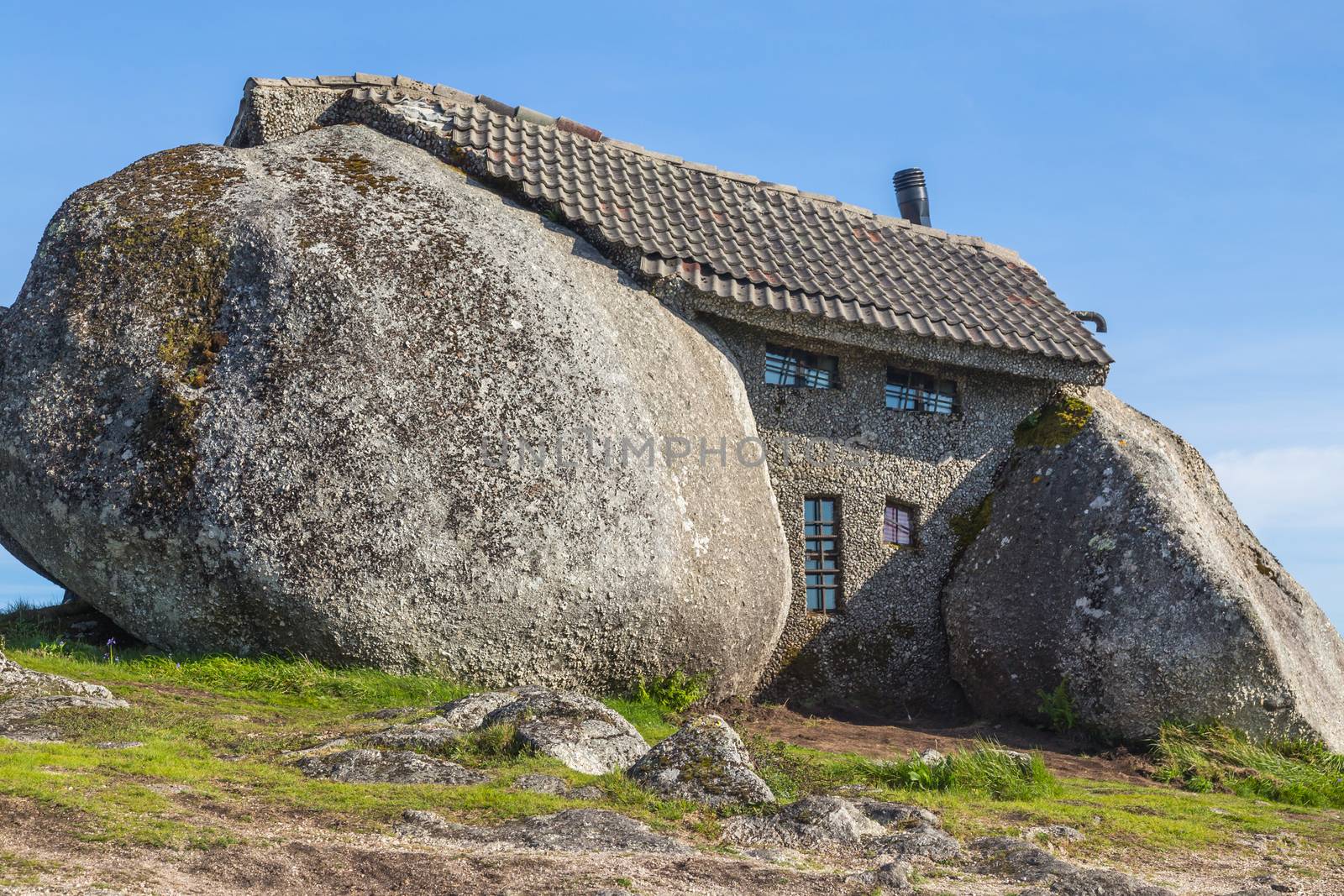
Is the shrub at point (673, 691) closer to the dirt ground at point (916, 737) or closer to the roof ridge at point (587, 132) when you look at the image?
the dirt ground at point (916, 737)

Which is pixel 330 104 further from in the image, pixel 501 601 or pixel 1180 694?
pixel 1180 694

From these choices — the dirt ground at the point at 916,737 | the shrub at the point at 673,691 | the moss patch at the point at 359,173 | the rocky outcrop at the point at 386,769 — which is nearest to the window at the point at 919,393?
the dirt ground at the point at 916,737

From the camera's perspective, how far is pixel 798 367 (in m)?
14.5

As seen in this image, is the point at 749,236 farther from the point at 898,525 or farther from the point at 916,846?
the point at 916,846

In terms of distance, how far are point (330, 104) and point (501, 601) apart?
7.42 m

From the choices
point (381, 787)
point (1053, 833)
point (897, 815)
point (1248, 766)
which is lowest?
point (1248, 766)

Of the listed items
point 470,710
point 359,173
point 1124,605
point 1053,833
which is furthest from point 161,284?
point 1124,605

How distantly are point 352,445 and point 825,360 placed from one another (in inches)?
A: 246

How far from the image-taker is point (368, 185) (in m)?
12.5

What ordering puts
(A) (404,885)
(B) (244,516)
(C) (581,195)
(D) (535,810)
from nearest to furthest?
(A) (404,885), (D) (535,810), (B) (244,516), (C) (581,195)

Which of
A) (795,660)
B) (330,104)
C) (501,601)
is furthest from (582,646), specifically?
(330,104)

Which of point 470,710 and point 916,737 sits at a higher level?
point 470,710

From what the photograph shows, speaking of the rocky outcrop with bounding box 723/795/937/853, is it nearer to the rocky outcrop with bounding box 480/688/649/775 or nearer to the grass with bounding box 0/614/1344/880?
the grass with bounding box 0/614/1344/880

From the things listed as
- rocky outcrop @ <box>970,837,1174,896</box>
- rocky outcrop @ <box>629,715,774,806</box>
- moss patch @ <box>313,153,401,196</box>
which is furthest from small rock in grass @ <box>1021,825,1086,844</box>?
moss patch @ <box>313,153,401,196</box>
